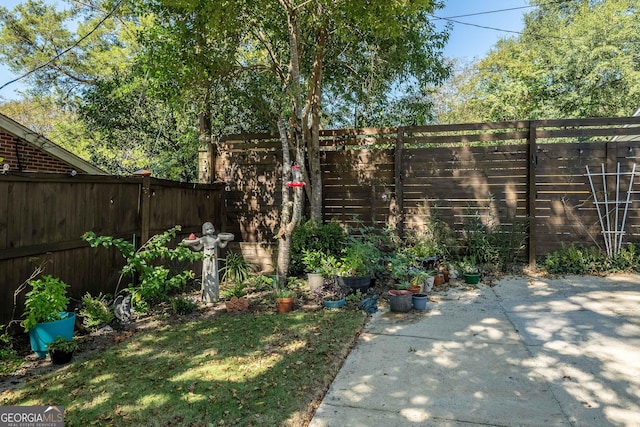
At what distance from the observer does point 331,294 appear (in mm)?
4633

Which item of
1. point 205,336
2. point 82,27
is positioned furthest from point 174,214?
point 82,27

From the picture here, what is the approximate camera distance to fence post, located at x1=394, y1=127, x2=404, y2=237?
638cm

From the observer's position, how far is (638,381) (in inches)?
96.6

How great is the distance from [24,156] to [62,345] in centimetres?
541

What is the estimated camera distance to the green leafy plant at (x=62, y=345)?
2.89m

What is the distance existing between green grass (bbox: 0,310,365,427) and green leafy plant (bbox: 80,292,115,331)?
487mm

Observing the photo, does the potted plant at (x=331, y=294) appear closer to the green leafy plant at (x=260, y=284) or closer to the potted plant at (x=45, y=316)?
the green leafy plant at (x=260, y=284)

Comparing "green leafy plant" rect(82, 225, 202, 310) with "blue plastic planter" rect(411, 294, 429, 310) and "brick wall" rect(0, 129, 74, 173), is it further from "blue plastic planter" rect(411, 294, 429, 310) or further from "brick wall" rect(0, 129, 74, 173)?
"brick wall" rect(0, 129, 74, 173)

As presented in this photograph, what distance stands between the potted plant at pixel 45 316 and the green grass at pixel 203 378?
35 centimetres

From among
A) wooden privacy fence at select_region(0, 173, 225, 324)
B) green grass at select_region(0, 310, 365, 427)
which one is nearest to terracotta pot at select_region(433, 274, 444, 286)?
green grass at select_region(0, 310, 365, 427)

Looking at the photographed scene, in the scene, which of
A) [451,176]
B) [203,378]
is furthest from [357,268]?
[451,176]

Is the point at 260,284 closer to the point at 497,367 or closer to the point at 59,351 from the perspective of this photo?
the point at 59,351

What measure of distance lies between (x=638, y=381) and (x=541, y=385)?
0.62 m

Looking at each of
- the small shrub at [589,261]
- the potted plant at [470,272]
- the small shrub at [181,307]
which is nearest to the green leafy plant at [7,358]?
the small shrub at [181,307]
